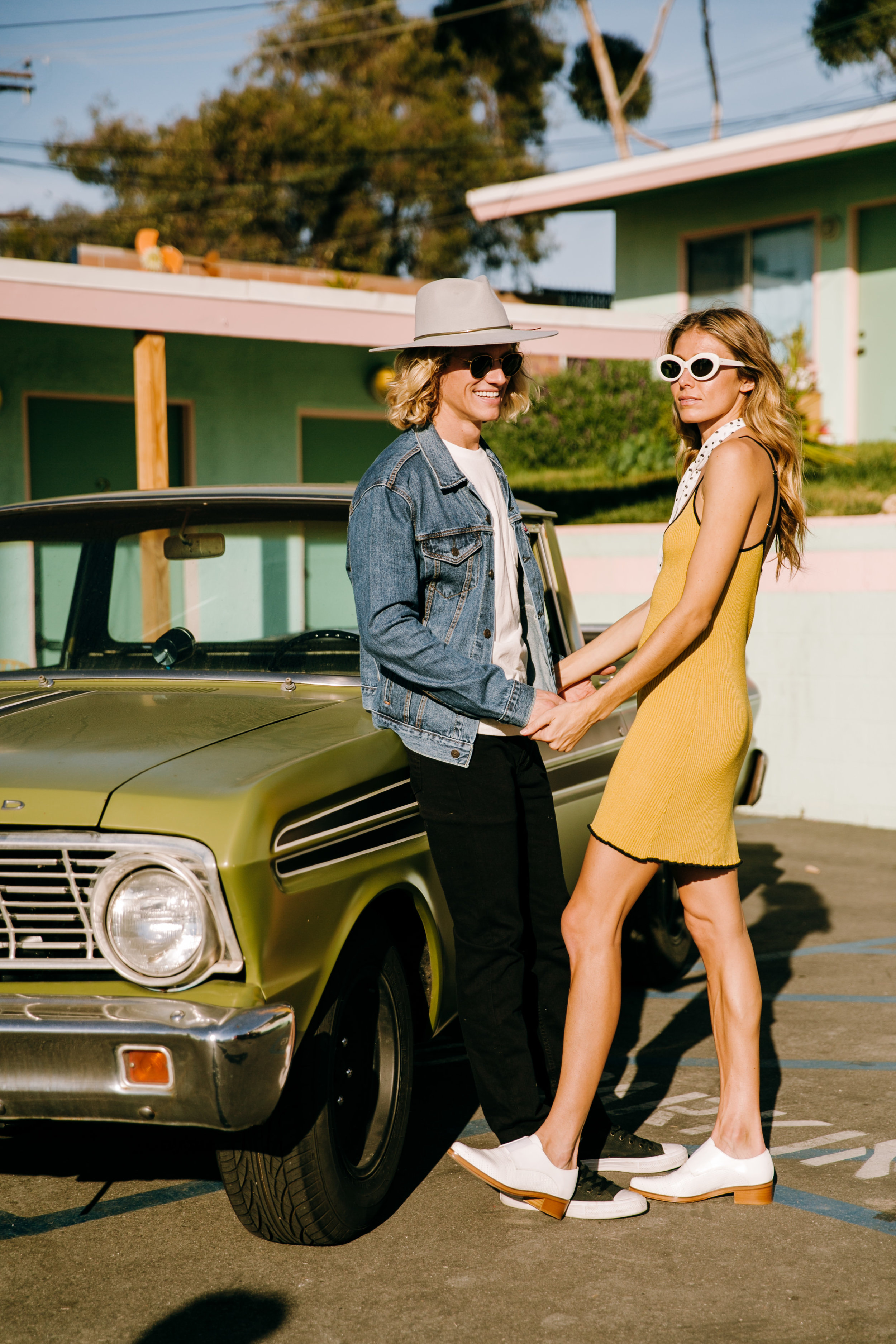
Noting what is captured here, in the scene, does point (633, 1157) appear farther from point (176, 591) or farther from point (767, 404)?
point (176, 591)

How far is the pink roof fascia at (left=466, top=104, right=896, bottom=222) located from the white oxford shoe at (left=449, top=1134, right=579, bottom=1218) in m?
12.5

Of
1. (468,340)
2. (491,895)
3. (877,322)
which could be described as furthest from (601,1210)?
(877,322)

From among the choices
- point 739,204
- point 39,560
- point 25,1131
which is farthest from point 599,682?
point 739,204

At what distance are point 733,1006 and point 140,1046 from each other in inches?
57.8

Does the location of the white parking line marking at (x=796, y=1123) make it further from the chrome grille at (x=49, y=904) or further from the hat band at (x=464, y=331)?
the hat band at (x=464, y=331)

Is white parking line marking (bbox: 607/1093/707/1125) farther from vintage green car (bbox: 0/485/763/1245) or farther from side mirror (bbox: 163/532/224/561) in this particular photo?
side mirror (bbox: 163/532/224/561)

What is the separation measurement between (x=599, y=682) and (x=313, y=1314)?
2466mm

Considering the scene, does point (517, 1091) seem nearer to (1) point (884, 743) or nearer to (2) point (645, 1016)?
(2) point (645, 1016)

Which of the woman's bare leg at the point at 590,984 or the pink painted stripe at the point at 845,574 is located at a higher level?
the pink painted stripe at the point at 845,574

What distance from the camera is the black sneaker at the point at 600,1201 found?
3.25 meters

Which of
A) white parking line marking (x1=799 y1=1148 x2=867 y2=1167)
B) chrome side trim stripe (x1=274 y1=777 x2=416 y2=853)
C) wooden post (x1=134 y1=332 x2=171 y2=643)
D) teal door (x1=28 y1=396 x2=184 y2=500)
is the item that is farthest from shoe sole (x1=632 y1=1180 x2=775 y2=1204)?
teal door (x1=28 y1=396 x2=184 y2=500)

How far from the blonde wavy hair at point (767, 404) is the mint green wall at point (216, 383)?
27.1 ft

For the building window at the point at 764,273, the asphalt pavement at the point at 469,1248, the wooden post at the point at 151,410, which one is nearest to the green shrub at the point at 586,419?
the building window at the point at 764,273

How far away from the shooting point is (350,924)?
9.81 feet
